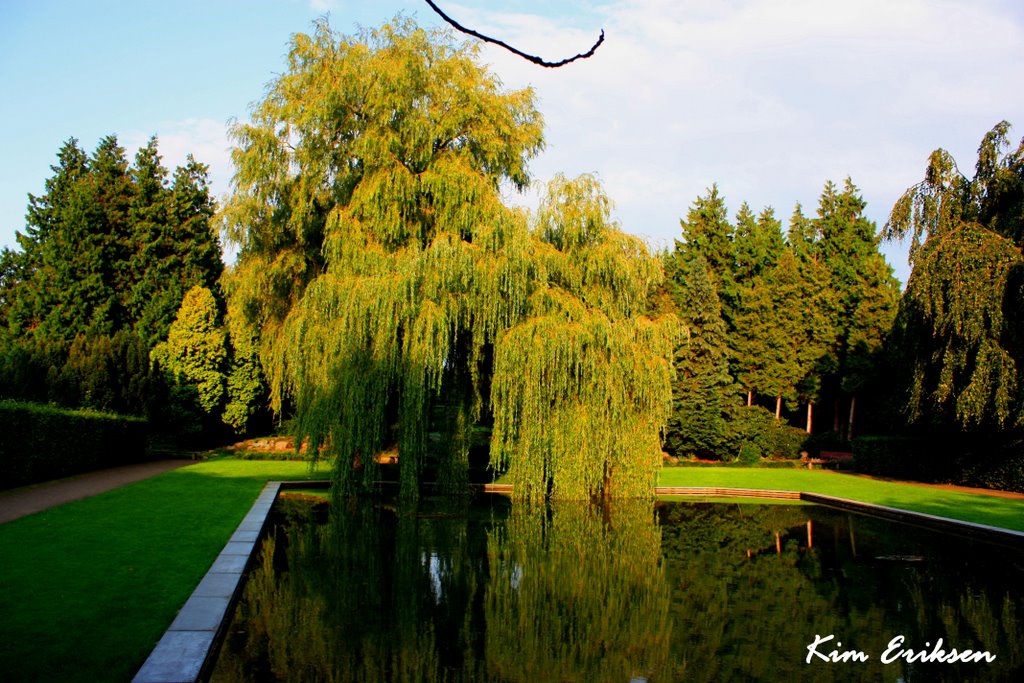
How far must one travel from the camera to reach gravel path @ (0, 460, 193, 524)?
1296cm

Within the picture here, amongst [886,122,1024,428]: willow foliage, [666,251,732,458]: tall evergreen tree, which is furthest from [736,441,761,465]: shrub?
[886,122,1024,428]: willow foliage

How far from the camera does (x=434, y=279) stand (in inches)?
601

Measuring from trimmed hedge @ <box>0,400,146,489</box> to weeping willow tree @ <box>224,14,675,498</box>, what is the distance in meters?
4.84

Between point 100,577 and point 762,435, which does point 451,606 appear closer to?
point 100,577

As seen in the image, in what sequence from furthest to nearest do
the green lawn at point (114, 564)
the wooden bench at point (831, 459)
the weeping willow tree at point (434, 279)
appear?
the wooden bench at point (831, 459)
the weeping willow tree at point (434, 279)
the green lawn at point (114, 564)

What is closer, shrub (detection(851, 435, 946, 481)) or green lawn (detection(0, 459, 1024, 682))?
green lawn (detection(0, 459, 1024, 682))

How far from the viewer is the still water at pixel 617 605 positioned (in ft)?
19.8

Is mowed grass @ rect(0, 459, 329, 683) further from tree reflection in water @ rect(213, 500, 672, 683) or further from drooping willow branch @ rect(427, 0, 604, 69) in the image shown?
drooping willow branch @ rect(427, 0, 604, 69)

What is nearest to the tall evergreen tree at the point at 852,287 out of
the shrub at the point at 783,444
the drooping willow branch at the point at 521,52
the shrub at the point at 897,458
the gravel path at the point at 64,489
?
the shrub at the point at 783,444

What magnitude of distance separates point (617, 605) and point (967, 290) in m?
15.4

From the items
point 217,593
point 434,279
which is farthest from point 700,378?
point 217,593

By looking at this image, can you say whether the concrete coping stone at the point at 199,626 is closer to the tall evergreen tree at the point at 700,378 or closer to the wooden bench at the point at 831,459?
the tall evergreen tree at the point at 700,378
